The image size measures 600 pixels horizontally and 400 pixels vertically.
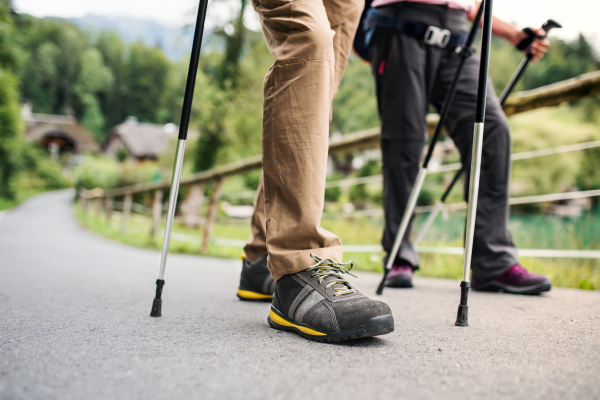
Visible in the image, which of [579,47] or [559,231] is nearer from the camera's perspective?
[559,231]

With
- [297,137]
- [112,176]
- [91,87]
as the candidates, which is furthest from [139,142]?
[297,137]

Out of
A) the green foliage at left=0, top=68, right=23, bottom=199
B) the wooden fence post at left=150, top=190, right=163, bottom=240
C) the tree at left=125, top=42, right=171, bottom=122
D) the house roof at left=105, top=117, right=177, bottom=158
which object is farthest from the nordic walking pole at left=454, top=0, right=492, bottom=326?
the tree at left=125, top=42, right=171, bottom=122

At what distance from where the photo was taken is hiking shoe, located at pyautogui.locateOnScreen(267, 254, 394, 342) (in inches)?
38.6

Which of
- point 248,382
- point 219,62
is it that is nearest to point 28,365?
point 248,382

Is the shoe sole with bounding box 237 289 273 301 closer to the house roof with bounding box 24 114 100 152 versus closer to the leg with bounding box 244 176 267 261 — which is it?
the leg with bounding box 244 176 267 261

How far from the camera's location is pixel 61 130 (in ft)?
166

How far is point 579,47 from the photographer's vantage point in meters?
13.8

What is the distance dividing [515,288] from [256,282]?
41.0 inches

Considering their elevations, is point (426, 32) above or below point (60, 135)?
below

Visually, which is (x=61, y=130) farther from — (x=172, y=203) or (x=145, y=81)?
(x=172, y=203)

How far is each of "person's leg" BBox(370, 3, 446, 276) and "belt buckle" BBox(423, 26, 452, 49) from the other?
30 millimetres

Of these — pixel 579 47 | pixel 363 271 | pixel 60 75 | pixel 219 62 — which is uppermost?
pixel 60 75

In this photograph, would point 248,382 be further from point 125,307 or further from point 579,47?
point 579,47

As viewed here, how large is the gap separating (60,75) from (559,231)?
69.6 meters
